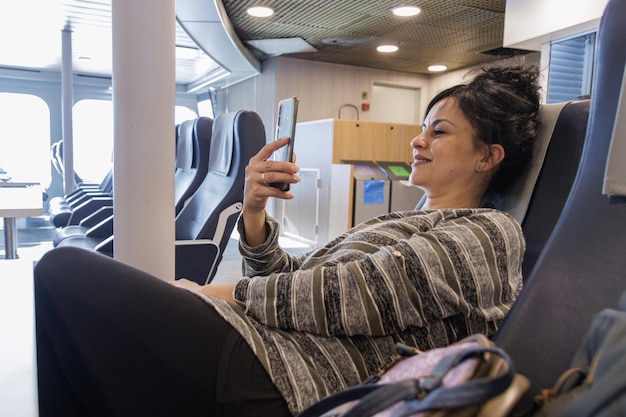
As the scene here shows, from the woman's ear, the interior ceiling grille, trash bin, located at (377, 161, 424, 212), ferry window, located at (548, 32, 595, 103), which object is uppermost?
the interior ceiling grille

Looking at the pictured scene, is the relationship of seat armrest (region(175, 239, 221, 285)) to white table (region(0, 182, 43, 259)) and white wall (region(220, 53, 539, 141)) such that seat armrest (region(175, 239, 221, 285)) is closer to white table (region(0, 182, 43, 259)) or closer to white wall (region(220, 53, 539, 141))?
white table (region(0, 182, 43, 259))

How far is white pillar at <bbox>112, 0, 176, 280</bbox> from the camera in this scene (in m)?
1.21

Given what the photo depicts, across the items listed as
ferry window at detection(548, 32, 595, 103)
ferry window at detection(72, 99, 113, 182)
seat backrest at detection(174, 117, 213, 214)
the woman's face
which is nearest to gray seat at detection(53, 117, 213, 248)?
seat backrest at detection(174, 117, 213, 214)

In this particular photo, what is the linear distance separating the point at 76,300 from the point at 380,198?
341 centimetres

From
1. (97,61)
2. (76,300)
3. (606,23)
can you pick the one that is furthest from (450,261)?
(97,61)

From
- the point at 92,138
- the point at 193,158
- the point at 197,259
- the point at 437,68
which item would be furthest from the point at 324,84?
the point at 197,259

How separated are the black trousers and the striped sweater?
0.15 feet

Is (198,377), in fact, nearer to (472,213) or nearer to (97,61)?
(472,213)

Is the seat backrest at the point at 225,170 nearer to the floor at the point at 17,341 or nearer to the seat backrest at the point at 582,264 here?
the floor at the point at 17,341

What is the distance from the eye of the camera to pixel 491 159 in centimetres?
114

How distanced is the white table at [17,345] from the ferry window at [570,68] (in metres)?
3.32

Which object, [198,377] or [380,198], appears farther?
[380,198]

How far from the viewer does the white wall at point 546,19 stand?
2.82 meters

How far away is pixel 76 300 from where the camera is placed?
764mm
